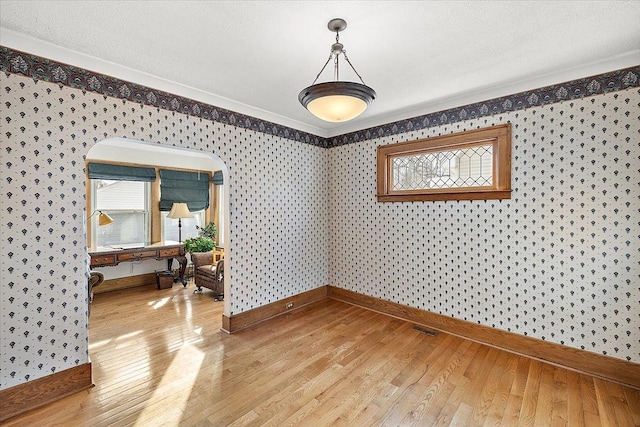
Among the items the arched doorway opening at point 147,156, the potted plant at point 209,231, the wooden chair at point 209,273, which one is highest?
the arched doorway opening at point 147,156

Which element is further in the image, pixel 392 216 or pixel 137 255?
pixel 137 255

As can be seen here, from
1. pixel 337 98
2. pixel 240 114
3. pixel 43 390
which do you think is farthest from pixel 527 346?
pixel 43 390

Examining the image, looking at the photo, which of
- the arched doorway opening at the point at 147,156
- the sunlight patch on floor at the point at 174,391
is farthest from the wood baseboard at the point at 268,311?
the arched doorway opening at the point at 147,156

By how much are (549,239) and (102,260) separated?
6023 millimetres

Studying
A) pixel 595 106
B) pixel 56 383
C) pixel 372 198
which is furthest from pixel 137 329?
pixel 595 106

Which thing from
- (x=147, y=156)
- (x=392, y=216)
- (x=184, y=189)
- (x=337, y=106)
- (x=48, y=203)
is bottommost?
(x=392, y=216)

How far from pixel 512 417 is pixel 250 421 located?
1902 millimetres

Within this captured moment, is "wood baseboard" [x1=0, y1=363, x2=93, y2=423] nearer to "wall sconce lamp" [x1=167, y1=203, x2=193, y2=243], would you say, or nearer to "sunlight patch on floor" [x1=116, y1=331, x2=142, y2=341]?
"sunlight patch on floor" [x1=116, y1=331, x2=142, y2=341]

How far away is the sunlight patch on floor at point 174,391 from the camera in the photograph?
2070 millimetres

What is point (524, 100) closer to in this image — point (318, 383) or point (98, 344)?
point (318, 383)

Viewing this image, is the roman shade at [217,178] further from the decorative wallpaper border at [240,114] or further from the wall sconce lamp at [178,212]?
the decorative wallpaper border at [240,114]

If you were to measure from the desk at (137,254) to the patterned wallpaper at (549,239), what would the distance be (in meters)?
4.02

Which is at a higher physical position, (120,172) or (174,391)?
(120,172)

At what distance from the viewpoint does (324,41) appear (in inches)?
87.1
